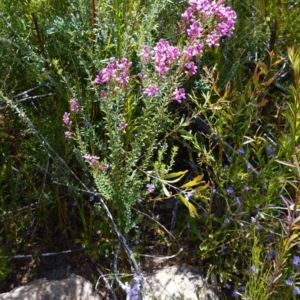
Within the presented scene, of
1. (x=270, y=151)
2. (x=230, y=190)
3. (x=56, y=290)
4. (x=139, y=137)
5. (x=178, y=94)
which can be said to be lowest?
(x=56, y=290)

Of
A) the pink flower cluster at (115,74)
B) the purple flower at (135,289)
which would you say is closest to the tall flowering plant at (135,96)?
the pink flower cluster at (115,74)

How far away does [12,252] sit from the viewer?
7.04ft

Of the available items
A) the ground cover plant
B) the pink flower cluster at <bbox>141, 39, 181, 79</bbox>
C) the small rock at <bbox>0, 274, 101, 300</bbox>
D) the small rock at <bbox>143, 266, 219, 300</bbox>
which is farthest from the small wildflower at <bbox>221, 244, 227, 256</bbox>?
the pink flower cluster at <bbox>141, 39, 181, 79</bbox>

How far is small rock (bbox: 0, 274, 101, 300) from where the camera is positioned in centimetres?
191

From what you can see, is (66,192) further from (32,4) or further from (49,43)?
(32,4)

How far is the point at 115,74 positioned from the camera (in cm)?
161

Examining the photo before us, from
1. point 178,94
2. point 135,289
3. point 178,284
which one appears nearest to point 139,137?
point 178,94

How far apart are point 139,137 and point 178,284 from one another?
656mm

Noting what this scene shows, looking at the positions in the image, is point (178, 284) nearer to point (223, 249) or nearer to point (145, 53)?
point (223, 249)

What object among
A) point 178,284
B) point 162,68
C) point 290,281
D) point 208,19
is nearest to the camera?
point 162,68

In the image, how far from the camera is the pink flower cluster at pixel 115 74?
1.55 metres

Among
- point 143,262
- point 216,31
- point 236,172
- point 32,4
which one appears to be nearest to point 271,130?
point 236,172

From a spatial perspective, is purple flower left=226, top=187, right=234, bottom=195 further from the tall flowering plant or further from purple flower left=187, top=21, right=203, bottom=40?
purple flower left=187, top=21, right=203, bottom=40

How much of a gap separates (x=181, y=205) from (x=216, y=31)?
0.91 m
